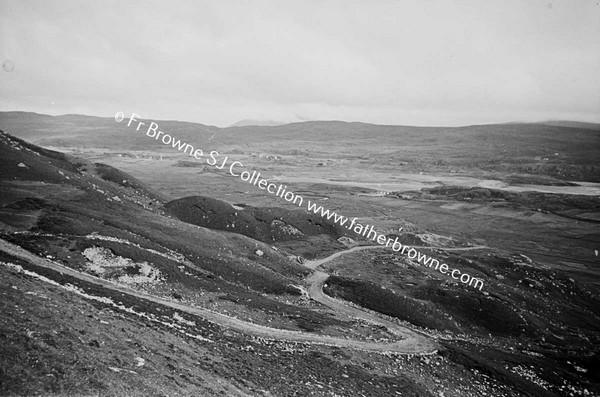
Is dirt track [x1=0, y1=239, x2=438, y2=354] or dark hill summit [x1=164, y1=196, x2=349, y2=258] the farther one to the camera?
dark hill summit [x1=164, y1=196, x2=349, y2=258]

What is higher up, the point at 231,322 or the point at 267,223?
the point at 231,322

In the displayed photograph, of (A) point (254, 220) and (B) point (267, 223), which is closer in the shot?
(A) point (254, 220)

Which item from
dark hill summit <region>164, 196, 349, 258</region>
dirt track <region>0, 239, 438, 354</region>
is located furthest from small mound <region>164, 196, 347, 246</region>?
dirt track <region>0, 239, 438, 354</region>

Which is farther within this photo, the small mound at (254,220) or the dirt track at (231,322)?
the small mound at (254,220)

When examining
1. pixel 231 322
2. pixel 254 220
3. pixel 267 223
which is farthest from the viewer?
pixel 267 223

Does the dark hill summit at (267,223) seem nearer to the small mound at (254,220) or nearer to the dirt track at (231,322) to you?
the small mound at (254,220)

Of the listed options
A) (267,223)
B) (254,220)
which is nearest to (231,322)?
(254,220)

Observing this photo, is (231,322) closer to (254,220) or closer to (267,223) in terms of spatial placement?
(254,220)

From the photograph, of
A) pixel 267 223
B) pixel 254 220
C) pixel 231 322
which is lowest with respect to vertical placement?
pixel 267 223

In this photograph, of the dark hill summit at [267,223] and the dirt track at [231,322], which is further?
the dark hill summit at [267,223]

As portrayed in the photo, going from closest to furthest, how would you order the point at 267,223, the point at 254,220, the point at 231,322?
1. the point at 231,322
2. the point at 254,220
3. the point at 267,223

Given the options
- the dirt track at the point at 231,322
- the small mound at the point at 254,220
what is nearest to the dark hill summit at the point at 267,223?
the small mound at the point at 254,220

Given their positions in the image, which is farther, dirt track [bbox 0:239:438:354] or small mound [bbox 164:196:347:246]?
small mound [bbox 164:196:347:246]

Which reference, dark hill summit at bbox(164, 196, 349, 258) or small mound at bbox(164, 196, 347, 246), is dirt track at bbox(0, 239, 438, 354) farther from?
small mound at bbox(164, 196, 347, 246)
